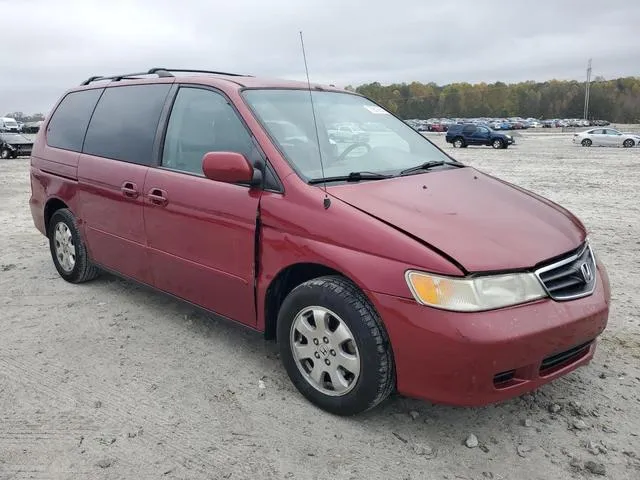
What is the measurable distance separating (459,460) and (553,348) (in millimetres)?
681

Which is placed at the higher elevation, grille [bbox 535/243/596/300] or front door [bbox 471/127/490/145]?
front door [bbox 471/127/490/145]

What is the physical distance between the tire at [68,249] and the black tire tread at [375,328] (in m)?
2.97

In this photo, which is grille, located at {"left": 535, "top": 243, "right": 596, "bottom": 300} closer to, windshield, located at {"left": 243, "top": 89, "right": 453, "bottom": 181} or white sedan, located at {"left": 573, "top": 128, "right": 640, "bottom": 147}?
windshield, located at {"left": 243, "top": 89, "right": 453, "bottom": 181}

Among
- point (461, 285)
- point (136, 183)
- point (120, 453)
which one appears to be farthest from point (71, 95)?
point (461, 285)

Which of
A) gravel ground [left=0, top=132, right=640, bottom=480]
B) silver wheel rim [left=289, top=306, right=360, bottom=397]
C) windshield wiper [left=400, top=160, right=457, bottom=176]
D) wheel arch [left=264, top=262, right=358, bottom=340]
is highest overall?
windshield wiper [left=400, top=160, right=457, bottom=176]

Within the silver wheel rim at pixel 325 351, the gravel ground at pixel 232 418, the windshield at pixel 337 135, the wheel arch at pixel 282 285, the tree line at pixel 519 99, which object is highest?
the tree line at pixel 519 99

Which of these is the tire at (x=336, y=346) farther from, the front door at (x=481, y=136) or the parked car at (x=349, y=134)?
the front door at (x=481, y=136)

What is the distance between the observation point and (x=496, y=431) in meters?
2.91

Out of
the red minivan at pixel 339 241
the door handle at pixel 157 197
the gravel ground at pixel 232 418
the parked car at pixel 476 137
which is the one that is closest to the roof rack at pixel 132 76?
the red minivan at pixel 339 241

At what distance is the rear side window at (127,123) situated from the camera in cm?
411

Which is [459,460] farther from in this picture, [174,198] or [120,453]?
[174,198]

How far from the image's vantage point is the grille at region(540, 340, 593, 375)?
2.75m

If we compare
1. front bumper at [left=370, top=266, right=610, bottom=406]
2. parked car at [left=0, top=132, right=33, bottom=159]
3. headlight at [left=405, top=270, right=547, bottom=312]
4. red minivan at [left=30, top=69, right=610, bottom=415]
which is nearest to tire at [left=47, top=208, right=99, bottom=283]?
red minivan at [left=30, top=69, right=610, bottom=415]

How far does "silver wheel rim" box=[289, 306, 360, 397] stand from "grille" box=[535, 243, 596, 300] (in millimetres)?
966
